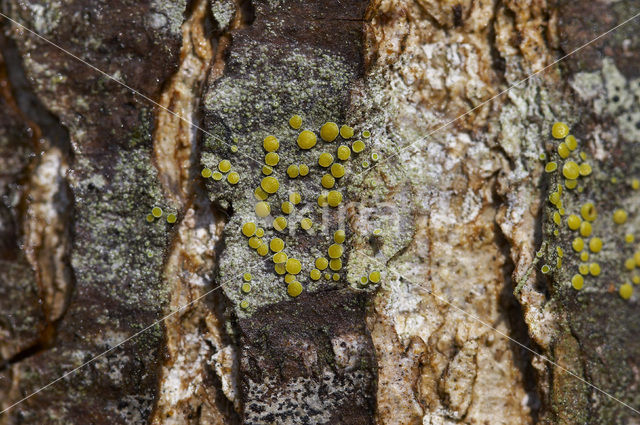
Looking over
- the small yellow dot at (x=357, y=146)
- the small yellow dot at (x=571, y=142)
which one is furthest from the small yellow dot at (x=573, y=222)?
the small yellow dot at (x=357, y=146)

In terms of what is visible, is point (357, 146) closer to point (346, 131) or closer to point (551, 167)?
point (346, 131)

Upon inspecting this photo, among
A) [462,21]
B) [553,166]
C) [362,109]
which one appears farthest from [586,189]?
[362,109]

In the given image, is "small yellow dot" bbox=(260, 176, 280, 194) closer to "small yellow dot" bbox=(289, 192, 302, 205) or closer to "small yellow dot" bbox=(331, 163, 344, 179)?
"small yellow dot" bbox=(289, 192, 302, 205)

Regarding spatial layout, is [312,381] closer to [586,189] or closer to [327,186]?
[327,186]

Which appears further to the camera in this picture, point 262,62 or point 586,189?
point 586,189

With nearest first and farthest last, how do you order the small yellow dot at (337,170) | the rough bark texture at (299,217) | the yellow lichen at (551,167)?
1. the rough bark texture at (299,217)
2. the small yellow dot at (337,170)
3. the yellow lichen at (551,167)

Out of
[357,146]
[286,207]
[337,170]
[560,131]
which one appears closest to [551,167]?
[560,131]

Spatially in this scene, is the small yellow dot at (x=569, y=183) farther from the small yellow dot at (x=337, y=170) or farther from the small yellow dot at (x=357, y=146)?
the small yellow dot at (x=337, y=170)
